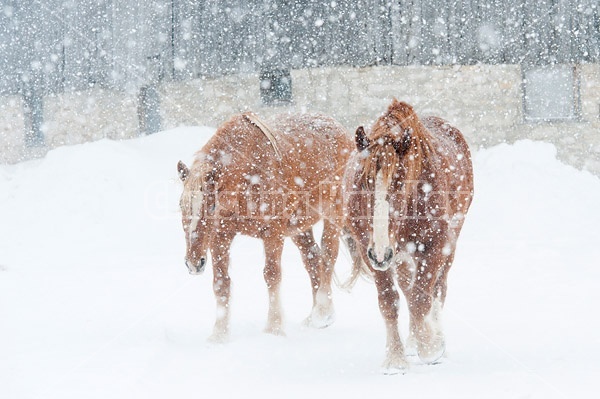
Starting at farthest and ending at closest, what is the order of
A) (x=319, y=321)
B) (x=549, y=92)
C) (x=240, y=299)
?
(x=549, y=92) < (x=240, y=299) < (x=319, y=321)

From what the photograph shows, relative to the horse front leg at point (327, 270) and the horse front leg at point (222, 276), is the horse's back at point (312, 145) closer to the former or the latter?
the horse front leg at point (327, 270)

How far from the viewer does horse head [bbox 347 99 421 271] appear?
12.1 feet

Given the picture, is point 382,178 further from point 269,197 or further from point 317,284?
point 317,284

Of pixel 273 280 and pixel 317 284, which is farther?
pixel 317 284

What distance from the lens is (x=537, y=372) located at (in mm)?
3932

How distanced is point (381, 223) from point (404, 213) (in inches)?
17.7

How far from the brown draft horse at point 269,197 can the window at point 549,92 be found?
873cm

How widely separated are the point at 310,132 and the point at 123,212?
5.83 m

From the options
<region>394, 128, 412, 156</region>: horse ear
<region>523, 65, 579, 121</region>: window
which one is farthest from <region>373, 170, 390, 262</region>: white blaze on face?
<region>523, 65, 579, 121</region>: window

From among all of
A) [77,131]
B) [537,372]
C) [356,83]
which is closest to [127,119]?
[77,131]

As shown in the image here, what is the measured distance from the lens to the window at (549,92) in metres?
13.7

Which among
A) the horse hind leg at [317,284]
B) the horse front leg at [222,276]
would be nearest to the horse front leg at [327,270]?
the horse hind leg at [317,284]

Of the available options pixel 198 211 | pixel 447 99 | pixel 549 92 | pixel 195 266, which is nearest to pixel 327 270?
pixel 195 266

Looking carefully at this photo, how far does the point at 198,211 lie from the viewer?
4.77 metres
